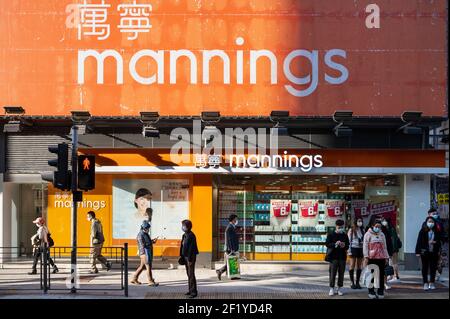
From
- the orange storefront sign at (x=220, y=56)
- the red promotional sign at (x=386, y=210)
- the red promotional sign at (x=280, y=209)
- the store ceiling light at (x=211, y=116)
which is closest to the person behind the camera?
the store ceiling light at (x=211, y=116)

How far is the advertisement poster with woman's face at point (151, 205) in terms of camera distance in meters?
21.7

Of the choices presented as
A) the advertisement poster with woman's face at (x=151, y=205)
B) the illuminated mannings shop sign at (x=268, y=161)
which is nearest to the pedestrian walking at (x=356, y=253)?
the illuminated mannings shop sign at (x=268, y=161)

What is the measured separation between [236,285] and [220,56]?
6865mm

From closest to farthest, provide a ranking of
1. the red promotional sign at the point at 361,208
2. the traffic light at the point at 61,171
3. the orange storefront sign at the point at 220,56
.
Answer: the traffic light at the point at 61,171
the orange storefront sign at the point at 220,56
the red promotional sign at the point at 361,208

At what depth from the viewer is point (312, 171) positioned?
20.8 meters

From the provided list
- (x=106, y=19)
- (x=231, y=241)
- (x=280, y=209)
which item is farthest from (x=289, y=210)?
(x=106, y=19)

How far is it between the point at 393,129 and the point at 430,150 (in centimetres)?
125

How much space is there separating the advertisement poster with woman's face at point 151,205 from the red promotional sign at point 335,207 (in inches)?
176

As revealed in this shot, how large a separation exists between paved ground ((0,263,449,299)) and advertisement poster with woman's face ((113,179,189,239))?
1.49m

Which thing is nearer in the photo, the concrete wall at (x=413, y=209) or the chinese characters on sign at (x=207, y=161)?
the chinese characters on sign at (x=207, y=161)

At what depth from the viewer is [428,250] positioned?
57.3 ft

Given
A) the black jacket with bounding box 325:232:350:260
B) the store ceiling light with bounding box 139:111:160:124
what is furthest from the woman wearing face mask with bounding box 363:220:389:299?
the store ceiling light with bounding box 139:111:160:124

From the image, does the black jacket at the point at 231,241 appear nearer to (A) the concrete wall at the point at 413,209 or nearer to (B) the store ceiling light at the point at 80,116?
(B) the store ceiling light at the point at 80,116

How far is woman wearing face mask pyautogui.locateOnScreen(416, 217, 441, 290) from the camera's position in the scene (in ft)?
57.3
